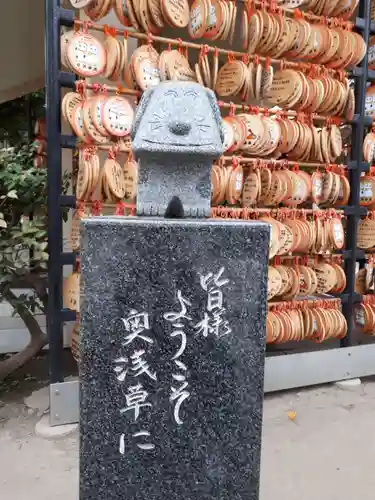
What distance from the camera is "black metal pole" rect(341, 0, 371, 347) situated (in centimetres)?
358

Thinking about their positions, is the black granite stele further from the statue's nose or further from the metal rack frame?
the metal rack frame

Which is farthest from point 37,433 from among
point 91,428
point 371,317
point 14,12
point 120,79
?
point 14,12

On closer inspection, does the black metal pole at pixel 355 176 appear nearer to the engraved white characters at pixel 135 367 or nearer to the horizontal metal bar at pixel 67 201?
the horizontal metal bar at pixel 67 201

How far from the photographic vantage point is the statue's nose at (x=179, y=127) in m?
1.57

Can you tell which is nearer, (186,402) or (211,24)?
(186,402)

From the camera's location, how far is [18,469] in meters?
2.53

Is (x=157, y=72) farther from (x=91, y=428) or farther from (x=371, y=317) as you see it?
(x=371, y=317)

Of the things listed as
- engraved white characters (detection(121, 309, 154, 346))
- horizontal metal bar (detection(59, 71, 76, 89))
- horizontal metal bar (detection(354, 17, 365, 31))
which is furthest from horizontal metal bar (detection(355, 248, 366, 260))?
engraved white characters (detection(121, 309, 154, 346))

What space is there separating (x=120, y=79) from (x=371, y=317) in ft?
8.51

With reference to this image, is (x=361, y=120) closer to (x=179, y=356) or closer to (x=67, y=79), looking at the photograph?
(x=67, y=79)

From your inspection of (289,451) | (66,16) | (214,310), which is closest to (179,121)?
(214,310)

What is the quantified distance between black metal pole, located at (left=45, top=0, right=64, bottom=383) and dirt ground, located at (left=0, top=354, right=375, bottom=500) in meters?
0.44

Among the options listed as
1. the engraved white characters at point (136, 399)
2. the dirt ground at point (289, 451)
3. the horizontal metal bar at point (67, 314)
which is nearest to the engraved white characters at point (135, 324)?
the engraved white characters at point (136, 399)

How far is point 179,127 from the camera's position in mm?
1568
